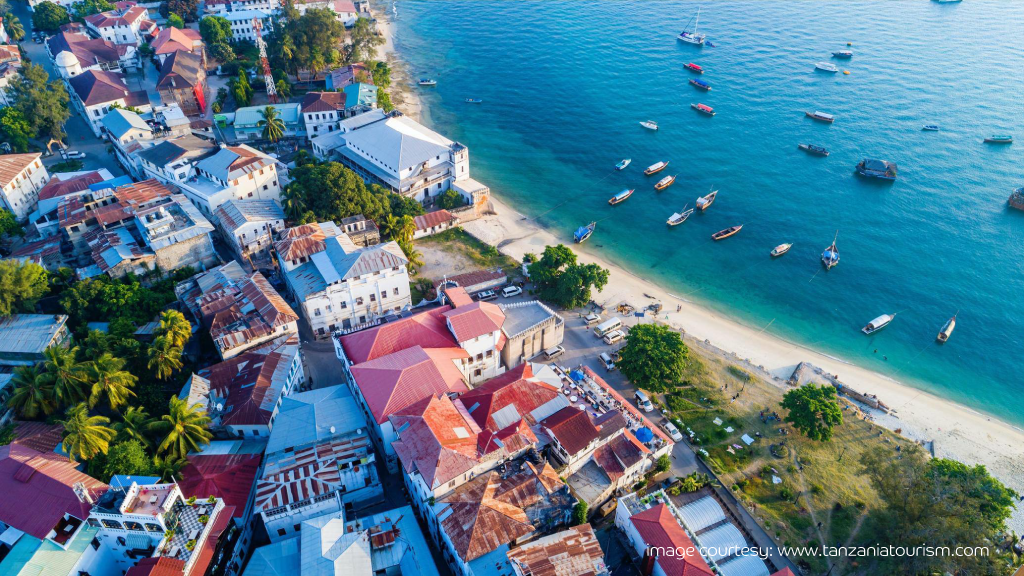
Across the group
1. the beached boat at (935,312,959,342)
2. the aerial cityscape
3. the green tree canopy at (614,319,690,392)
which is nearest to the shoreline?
the aerial cityscape

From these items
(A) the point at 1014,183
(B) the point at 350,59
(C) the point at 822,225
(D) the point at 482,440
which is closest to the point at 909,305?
(C) the point at 822,225

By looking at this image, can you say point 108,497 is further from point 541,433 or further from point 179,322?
point 541,433

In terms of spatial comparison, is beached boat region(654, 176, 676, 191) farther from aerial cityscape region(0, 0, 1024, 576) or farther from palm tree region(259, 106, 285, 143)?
palm tree region(259, 106, 285, 143)

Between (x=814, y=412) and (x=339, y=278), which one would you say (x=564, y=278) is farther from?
(x=814, y=412)

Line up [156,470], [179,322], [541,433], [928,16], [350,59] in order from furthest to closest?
[928,16], [350,59], [179,322], [541,433], [156,470]

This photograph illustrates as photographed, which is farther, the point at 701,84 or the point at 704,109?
A: the point at 701,84

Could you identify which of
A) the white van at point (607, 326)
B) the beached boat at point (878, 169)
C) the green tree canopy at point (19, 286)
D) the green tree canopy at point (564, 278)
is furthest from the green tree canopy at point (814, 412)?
the green tree canopy at point (19, 286)

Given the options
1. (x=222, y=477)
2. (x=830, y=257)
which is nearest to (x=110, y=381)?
(x=222, y=477)
